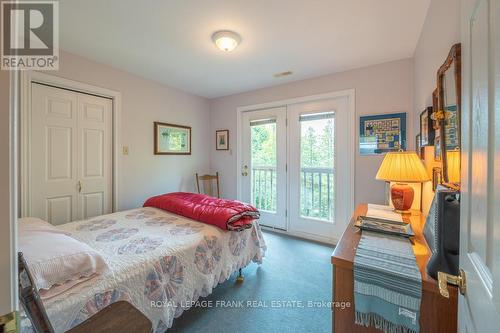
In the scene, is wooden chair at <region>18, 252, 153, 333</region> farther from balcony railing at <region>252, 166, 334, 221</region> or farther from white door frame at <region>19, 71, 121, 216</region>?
balcony railing at <region>252, 166, 334, 221</region>

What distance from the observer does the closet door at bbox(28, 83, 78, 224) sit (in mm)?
2156

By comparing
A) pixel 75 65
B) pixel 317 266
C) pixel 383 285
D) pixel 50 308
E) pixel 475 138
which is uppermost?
pixel 75 65

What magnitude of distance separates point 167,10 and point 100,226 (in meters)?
1.86

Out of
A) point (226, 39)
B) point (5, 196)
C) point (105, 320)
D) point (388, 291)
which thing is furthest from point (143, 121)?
point (388, 291)

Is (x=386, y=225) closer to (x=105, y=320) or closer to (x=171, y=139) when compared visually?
(x=105, y=320)

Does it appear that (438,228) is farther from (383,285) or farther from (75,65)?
(75,65)

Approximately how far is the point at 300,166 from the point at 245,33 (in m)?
1.90

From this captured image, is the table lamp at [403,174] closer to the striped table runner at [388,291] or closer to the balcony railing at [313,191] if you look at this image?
the striped table runner at [388,291]

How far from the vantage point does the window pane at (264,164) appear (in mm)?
3479

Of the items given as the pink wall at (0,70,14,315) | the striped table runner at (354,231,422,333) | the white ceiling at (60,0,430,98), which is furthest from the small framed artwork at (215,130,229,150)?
the pink wall at (0,70,14,315)

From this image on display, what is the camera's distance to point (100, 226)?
6.16ft

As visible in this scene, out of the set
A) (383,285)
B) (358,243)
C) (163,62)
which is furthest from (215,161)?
(383,285)

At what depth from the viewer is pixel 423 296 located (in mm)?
849

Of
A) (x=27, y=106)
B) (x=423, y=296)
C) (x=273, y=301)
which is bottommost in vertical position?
(x=273, y=301)
